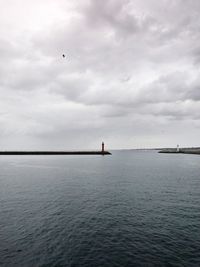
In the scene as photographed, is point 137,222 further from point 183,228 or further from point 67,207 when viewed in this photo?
point 67,207

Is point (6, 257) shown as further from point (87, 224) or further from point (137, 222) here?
point (137, 222)

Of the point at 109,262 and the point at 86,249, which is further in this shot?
the point at 86,249

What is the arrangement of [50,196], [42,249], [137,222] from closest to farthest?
A: [42,249] < [137,222] < [50,196]

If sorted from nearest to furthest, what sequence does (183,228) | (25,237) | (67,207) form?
1. (25,237)
2. (183,228)
3. (67,207)

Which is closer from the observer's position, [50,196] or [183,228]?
[183,228]

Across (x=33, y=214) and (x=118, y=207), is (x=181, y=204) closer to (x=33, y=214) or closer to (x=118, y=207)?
(x=118, y=207)

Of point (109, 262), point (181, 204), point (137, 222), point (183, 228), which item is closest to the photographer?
point (109, 262)

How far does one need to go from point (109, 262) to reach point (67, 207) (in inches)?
708

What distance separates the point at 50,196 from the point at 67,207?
9.41 metres

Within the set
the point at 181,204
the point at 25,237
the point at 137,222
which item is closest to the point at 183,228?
the point at 137,222

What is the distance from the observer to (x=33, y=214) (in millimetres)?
31797

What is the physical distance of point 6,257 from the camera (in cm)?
1953

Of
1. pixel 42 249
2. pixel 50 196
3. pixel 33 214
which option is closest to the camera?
pixel 42 249

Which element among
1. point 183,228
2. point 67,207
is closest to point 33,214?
point 67,207
